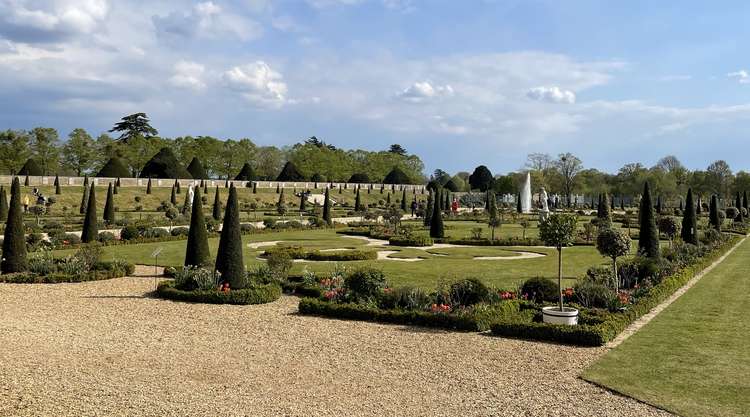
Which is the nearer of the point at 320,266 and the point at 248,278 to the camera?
the point at 248,278

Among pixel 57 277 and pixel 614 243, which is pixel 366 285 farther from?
pixel 57 277

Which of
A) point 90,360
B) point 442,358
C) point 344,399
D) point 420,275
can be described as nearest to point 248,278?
point 420,275

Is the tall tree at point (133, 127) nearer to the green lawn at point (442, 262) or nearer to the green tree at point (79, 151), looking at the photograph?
the green tree at point (79, 151)

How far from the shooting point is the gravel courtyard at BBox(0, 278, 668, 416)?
842 centimetres

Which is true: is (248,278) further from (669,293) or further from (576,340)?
(669,293)

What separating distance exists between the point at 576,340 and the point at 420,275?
941 cm

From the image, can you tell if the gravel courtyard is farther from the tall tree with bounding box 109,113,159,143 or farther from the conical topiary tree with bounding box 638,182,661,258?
the tall tree with bounding box 109,113,159,143

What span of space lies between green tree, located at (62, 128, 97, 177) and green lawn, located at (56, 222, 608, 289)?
2273 inches

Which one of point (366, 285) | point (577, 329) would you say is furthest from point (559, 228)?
point (366, 285)

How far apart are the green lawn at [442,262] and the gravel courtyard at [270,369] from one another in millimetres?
6421

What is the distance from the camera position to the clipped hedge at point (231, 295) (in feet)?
53.9

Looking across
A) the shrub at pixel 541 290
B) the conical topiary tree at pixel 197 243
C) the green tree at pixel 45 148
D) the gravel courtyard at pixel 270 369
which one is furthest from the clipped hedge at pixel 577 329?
the green tree at pixel 45 148

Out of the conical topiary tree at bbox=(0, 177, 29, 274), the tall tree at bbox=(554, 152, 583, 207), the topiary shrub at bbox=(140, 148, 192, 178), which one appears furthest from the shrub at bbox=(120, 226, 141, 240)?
the tall tree at bbox=(554, 152, 583, 207)

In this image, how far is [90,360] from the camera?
10.7 meters
